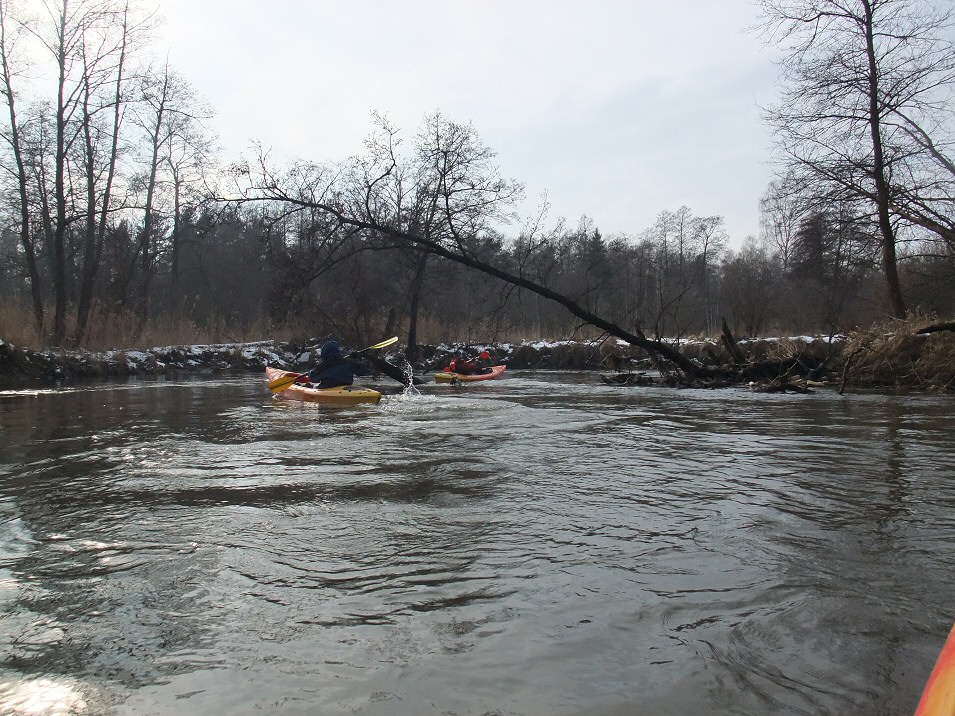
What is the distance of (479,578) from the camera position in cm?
288

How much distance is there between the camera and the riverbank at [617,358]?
39.8ft

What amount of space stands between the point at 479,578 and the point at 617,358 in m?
18.5

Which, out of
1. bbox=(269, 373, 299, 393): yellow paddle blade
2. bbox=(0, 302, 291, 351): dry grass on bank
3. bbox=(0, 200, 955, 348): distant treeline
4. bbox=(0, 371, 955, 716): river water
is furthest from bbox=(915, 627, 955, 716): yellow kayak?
bbox=(0, 302, 291, 351): dry grass on bank

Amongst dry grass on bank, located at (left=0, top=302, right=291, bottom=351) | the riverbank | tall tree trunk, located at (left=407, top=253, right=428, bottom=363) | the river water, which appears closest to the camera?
the river water

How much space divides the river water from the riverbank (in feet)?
22.1

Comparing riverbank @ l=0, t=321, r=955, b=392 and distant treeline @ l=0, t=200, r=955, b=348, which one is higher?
distant treeline @ l=0, t=200, r=955, b=348

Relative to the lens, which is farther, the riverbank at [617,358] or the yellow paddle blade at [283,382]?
the yellow paddle blade at [283,382]

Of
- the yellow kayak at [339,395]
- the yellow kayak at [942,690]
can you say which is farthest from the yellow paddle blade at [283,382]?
the yellow kayak at [942,690]

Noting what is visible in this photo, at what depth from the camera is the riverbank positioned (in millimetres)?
12133

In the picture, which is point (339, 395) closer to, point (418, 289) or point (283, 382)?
point (283, 382)

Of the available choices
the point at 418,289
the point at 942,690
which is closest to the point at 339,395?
the point at 942,690

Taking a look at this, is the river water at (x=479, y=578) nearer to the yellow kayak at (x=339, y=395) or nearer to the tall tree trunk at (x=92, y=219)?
the yellow kayak at (x=339, y=395)

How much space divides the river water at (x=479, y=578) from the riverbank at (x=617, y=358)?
6729 millimetres

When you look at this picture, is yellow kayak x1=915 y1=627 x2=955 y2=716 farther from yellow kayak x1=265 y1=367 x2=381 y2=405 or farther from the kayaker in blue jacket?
the kayaker in blue jacket
